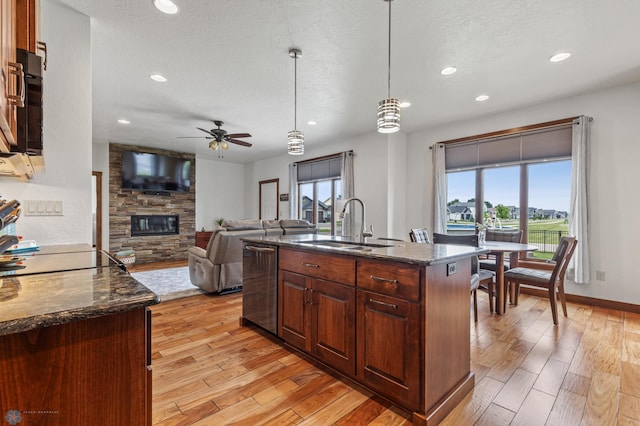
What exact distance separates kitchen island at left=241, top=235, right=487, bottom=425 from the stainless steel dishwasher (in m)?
0.44

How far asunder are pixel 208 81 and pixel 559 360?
444cm

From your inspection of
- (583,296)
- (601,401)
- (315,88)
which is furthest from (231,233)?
(583,296)

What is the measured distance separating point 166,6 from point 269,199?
636 cm

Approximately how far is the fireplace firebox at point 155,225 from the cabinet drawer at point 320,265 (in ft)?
19.7

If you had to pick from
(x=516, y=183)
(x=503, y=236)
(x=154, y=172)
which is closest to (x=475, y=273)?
(x=503, y=236)

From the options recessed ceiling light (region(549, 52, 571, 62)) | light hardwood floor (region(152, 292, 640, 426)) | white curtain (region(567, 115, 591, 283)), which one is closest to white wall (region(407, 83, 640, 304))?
white curtain (region(567, 115, 591, 283))

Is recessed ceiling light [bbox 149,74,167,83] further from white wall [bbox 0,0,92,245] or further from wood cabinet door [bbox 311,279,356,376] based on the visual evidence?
wood cabinet door [bbox 311,279,356,376]

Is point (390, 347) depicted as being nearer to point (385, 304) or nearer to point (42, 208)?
point (385, 304)

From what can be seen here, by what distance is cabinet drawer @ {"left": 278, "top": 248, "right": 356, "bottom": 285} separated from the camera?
1965 millimetres

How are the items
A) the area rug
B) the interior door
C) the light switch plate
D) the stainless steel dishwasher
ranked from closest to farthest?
the light switch plate → the stainless steel dishwasher → the area rug → the interior door

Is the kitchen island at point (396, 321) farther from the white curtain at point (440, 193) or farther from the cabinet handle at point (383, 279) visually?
the white curtain at point (440, 193)

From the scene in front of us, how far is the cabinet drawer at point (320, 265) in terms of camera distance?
1965 mm

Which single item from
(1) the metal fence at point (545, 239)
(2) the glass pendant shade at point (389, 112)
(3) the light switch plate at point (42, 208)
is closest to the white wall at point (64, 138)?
(3) the light switch plate at point (42, 208)

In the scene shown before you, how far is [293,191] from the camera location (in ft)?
25.0
